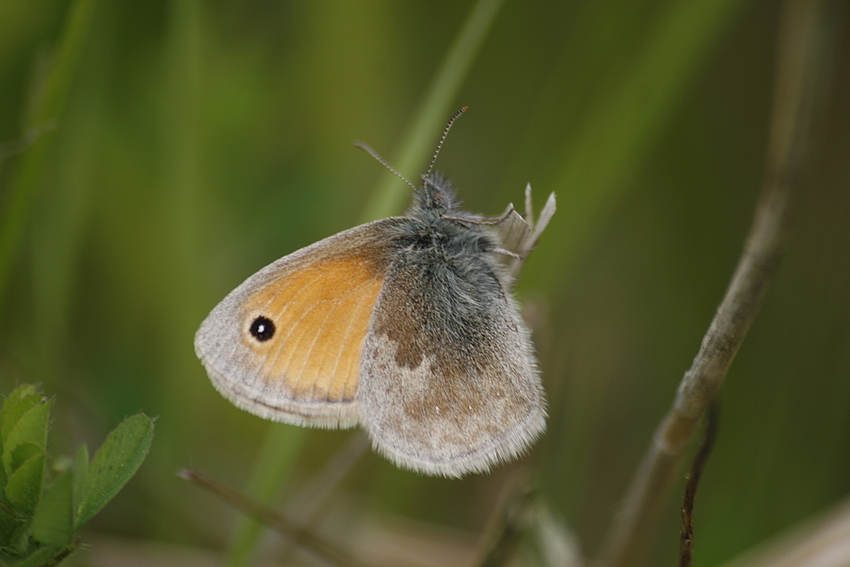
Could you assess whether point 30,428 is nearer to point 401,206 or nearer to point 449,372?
point 449,372

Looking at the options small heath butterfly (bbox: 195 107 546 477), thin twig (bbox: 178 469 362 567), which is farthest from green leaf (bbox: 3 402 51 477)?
small heath butterfly (bbox: 195 107 546 477)

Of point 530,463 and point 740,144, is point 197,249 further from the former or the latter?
point 740,144

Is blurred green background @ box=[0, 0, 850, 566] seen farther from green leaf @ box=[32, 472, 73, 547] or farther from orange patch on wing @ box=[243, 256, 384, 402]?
green leaf @ box=[32, 472, 73, 547]

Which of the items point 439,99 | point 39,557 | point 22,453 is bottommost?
point 39,557

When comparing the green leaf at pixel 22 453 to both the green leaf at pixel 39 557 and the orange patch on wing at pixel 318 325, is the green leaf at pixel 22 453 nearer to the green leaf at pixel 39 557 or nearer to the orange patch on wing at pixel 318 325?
the green leaf at pixel 39 557

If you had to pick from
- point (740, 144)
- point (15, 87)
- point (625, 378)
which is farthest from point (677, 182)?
point (15, 87)

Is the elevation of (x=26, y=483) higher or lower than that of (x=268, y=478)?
higher

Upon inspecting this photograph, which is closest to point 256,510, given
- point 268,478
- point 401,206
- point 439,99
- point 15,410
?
point 268,478

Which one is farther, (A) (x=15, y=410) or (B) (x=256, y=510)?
(B) (x=256, y=510)
